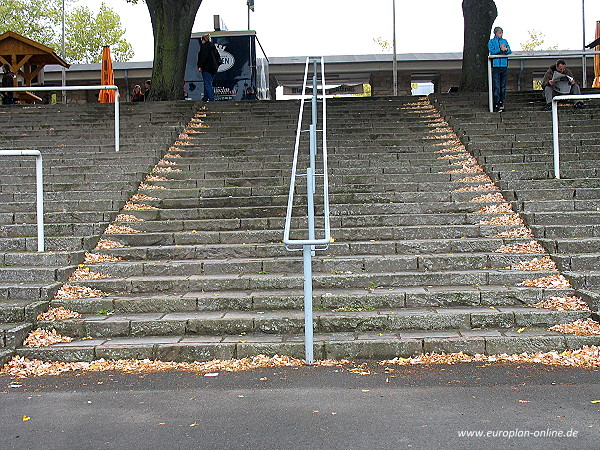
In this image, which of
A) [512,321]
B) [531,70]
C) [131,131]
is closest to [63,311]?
[512,321]

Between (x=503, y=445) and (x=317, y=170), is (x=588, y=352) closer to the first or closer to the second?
(x=503, y=445)

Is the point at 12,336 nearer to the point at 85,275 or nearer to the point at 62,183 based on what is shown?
the point at 85,275

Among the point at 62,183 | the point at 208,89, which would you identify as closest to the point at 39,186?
the point at 62,183

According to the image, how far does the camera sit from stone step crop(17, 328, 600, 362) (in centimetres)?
526

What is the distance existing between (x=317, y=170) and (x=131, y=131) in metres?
4.02

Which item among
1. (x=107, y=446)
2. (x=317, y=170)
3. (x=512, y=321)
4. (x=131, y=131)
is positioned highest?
(x=131, y=131)

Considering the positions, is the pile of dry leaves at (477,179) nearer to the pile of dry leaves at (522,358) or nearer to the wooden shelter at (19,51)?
the pile of dry leaves at (522,358)

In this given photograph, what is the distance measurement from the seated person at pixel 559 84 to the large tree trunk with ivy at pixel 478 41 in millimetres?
2264

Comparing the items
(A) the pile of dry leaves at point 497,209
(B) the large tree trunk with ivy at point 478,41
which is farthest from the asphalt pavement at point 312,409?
(B) the large tree trunk with ivy at point 478,41

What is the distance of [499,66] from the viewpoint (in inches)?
483

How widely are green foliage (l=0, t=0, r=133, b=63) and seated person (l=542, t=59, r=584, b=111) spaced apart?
121ft

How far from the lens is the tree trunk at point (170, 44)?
1473cm

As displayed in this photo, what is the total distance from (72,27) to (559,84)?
39574 mm

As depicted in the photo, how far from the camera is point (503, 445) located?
3.54 meters
